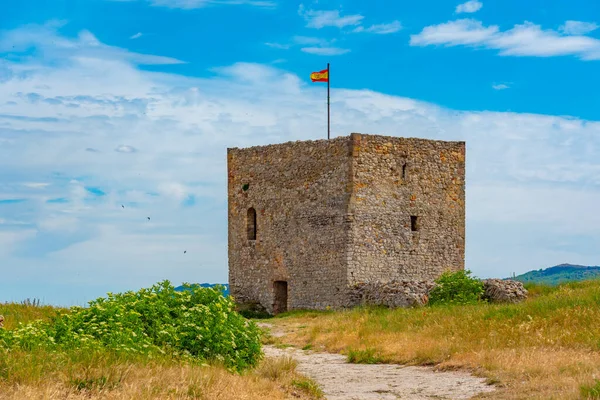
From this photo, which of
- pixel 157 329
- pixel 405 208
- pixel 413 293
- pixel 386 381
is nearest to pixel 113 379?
pixel 157 329

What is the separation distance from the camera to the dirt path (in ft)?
41.0

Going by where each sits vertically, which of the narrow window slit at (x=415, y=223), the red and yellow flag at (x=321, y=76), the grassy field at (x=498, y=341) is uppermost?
the red and yellow flag at (x=321, y=76)

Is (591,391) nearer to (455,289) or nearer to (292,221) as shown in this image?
(455,289)

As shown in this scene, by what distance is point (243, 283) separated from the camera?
30.9m

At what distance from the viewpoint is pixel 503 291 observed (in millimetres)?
24703

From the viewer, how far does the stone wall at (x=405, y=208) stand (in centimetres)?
2750

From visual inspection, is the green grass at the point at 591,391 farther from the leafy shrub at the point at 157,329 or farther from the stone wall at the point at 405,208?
the stone wall at the point at 405,208

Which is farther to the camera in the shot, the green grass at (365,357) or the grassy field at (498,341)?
the green grass at (365,357)

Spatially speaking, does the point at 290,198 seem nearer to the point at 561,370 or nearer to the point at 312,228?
the point at 312,228

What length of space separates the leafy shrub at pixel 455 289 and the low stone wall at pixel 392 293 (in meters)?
0.31

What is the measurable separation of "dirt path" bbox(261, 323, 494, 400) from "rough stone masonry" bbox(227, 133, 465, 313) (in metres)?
10.9

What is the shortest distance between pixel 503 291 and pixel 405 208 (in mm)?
5131

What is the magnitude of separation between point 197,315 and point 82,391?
324 centimetres

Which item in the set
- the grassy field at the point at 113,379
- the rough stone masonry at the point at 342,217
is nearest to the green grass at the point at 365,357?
the grassy field at the point at 113,379
